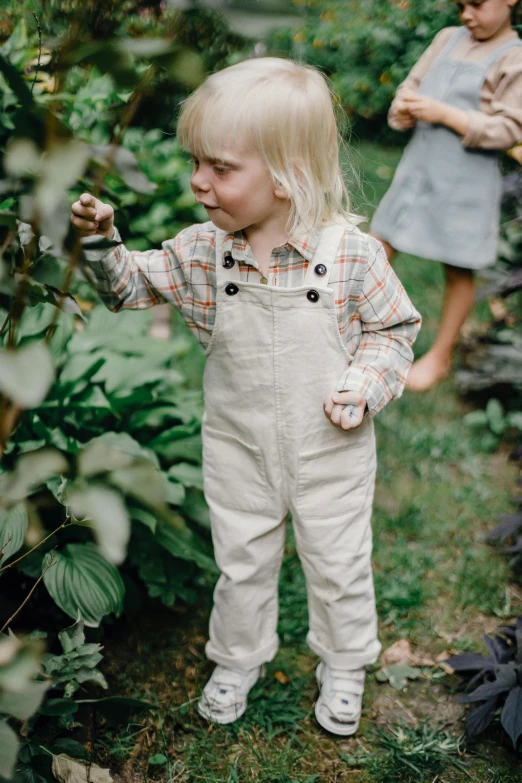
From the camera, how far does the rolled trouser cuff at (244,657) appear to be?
2.03m

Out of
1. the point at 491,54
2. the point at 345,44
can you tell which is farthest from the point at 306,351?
the point at 345,44

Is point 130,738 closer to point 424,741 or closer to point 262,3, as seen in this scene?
point 424,741

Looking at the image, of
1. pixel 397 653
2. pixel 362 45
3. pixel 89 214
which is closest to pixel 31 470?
→ pixel 89 214

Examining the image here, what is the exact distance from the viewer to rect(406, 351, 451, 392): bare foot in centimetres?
336

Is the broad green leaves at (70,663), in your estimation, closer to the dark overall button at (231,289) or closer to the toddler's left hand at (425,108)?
A: the dark overall button at (231,289)

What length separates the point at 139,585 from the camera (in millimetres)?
2389

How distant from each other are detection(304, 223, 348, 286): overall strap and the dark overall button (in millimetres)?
146

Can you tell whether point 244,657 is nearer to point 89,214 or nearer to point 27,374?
point 89,214

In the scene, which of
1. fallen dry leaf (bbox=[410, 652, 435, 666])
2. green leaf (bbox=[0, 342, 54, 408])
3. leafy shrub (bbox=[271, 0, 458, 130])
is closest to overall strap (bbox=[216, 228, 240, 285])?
green leaf (bbox=[0, 342, 54, 408])

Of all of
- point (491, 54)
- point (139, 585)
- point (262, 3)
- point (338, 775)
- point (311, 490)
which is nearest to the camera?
point (262, 3)

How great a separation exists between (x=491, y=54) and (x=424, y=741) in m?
2.36

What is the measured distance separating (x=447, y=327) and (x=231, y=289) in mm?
1916

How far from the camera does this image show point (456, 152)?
121 inches

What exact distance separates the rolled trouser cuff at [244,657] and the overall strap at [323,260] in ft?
3.29
